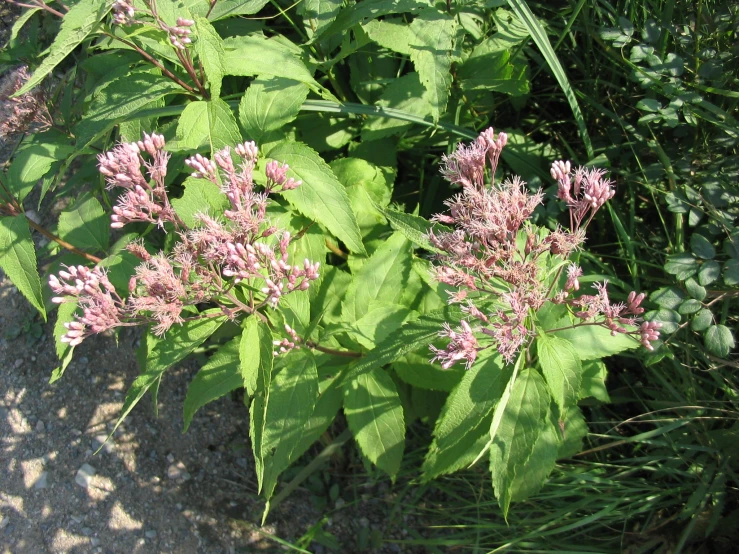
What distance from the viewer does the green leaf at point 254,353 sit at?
1711 mm

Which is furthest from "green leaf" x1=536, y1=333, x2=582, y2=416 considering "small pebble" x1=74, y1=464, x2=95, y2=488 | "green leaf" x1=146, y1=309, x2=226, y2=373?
"small pebble" x1=74, y1=464, x2=95, y2=488

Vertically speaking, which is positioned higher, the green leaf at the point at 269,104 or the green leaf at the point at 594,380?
the green leaf at the point at 269,104

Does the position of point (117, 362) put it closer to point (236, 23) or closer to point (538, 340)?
point (236, 23)

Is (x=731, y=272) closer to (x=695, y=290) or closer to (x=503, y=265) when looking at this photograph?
(x=695, y=290)

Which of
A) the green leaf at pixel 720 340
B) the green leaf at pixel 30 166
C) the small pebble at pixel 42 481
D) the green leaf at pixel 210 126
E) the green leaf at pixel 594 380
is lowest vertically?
the small pebble at pixel 42 481

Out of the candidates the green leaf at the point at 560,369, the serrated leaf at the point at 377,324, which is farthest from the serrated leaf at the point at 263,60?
the green leaf at the point at 560,369

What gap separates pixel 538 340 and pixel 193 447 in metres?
1.88

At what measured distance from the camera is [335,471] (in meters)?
2.87

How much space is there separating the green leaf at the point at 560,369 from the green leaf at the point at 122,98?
1.41m

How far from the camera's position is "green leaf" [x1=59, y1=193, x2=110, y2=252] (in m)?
2.26

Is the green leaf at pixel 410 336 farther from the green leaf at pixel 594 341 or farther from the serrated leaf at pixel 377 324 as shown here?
the green leaf at pixel 594 341

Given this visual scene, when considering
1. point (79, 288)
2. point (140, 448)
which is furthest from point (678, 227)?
point (140, 448)

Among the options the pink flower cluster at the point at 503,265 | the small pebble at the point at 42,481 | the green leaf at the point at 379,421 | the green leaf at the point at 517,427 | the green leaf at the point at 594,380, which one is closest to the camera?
the pink flower cluster at the point at 503,265

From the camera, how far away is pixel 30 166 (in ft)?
7.23
